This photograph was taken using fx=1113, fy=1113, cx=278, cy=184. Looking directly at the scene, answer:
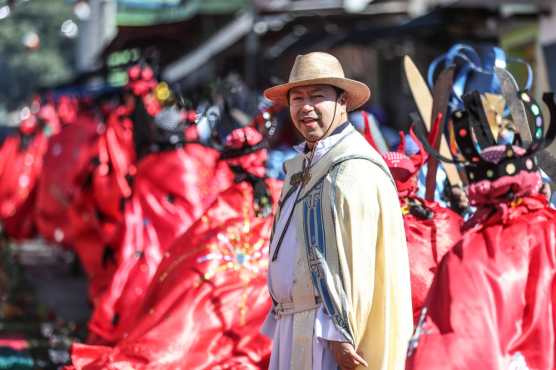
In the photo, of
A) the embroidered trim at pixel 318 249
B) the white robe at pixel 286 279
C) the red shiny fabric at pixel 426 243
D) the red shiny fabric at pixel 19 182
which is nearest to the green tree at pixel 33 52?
the red shiny fabric at pixel 19 182

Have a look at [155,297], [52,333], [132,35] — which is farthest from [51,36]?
[155,297]

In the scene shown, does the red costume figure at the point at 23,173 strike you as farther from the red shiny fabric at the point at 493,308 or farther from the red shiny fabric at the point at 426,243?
the red shiny fabric at the point at 493,308

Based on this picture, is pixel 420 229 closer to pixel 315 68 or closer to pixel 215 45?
pixel 315 68

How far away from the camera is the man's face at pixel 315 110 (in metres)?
3.71

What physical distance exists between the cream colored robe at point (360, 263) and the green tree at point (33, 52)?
51.3ft

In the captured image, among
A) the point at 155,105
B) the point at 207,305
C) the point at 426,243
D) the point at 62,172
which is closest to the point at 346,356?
the point at 426,243

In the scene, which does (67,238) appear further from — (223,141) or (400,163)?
(400,163)

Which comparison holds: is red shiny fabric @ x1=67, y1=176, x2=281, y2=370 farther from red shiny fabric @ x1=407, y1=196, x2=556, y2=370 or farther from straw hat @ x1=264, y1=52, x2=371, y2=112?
red shiny fabric @ x1=407, y1=196, x2=556, y2=370

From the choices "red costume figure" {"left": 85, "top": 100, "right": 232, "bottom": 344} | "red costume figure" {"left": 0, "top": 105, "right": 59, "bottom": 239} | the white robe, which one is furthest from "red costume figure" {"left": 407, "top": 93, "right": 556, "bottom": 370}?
"red costume figure" {"left": 0, "top": 105, "right": 59, "bottom": 239}

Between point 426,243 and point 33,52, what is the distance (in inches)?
701

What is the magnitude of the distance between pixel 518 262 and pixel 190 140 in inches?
174

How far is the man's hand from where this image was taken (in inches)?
137

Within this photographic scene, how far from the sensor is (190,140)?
7641 millimetres

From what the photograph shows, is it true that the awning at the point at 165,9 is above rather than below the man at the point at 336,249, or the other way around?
above
